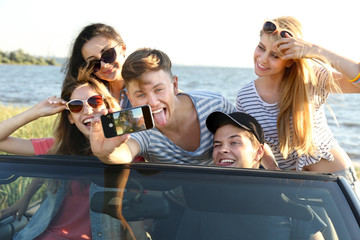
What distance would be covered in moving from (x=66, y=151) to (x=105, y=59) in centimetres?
79

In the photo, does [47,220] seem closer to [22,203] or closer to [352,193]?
[22,203]

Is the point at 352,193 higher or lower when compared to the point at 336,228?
higher

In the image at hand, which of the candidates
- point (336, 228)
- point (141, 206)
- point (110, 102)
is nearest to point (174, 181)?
point (141, 206)

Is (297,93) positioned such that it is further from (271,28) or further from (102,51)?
(102,51)

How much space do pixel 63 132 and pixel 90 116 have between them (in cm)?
36

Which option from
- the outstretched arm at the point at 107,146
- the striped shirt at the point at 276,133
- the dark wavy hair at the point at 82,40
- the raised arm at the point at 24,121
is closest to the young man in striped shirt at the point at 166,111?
the outstretched arm at the point at 107,146

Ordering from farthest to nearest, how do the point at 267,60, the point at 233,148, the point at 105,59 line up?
the point at 105,59
the point at 267,60
the point at 233,148

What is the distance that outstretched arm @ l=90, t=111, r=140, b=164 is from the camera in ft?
5.95

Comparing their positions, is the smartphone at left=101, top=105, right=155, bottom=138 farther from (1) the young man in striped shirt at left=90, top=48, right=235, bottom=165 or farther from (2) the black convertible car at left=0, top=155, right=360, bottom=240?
(1) the young man in striped shirt at left=90, top=48, right=235, bottom=165

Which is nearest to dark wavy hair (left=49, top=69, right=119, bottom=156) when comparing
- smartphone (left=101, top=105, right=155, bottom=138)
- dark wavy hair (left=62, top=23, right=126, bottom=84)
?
dark wavy hair (left=62, top=23, right=126, bottom=84)

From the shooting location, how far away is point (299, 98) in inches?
108

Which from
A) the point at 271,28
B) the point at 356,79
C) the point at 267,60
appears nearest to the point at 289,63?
the point at 267,60

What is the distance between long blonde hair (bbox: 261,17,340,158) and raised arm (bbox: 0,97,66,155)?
1.41 metres

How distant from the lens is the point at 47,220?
6.22 ft
